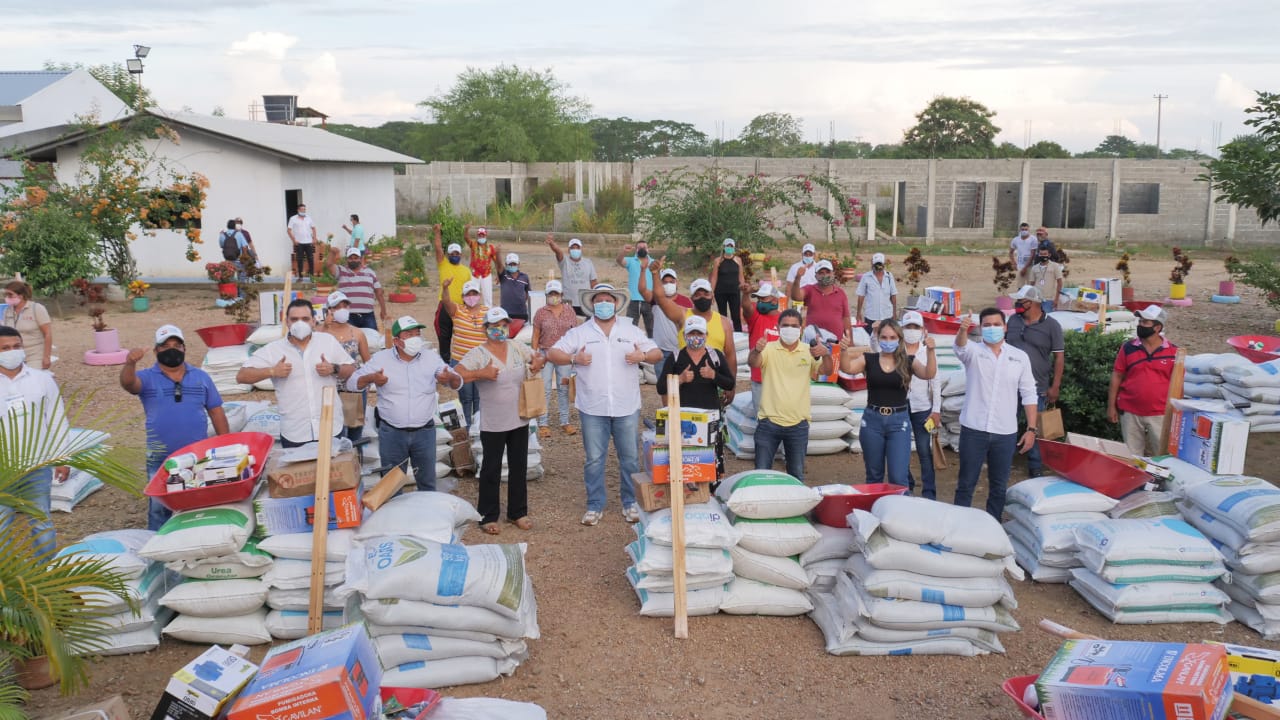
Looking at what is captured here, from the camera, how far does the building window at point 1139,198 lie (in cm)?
2825

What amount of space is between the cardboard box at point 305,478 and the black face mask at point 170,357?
1.23 metres

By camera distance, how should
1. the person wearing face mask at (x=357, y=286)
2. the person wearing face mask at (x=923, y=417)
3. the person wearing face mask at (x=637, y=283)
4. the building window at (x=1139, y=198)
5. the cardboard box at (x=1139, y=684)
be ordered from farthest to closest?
the building window at (x=1139, y=198)
the person wearing face mask at (x=637, y=283)
the person wearing face mask at (x=357, y=286)
the person wearing face mask at (x=923, y=417)
the cardboard box at (x=1139, y=684)

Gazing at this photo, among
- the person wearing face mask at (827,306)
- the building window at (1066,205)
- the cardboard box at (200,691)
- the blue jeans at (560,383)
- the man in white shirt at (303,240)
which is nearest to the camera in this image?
the cardboard box at (200,691)

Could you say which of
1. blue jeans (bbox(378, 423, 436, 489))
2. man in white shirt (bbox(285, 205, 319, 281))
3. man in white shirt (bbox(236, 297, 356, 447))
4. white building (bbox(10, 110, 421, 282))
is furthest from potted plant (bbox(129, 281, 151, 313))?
blue jeans (bbox(378, 423, 436, 489))

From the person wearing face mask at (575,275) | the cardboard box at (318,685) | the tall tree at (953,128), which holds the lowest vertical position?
the cardboard box at (318,685)

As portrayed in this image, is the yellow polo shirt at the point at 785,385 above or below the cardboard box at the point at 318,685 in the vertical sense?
above

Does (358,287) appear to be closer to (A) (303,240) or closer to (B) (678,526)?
(B) (678,526)

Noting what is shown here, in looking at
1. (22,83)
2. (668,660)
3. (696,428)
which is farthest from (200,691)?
(22,83)

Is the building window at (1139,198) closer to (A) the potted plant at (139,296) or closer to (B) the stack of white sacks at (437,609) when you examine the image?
(A) the potted plant at (139,296)

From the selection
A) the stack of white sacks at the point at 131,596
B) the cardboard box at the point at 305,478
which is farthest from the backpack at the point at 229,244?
the cardboard box at the point at 305,478

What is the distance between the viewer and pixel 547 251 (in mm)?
26672

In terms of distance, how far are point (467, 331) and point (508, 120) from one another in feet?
Answer: 130

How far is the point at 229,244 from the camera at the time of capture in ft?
57.4

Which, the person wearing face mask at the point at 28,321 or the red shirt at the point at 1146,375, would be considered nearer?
the red shirt at the point at 1146,375
